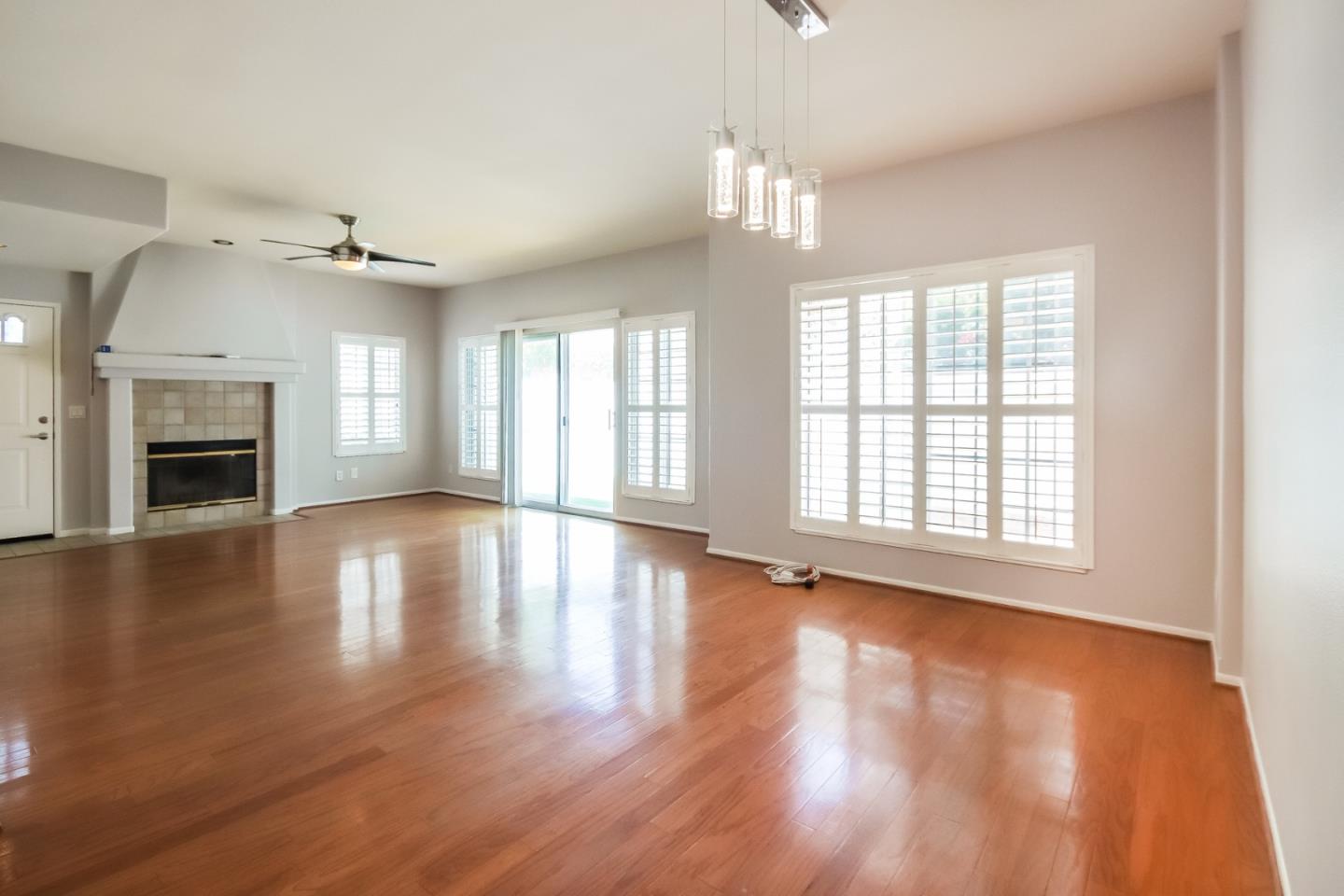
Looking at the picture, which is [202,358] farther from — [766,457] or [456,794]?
[456,794]

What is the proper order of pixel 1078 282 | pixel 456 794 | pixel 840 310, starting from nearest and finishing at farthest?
pixel 456 794
pixel 1078 282
pixel 840 310

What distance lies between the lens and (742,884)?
1.59 metres

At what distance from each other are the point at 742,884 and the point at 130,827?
1746 millimetres

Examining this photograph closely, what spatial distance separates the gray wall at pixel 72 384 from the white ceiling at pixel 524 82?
237cm

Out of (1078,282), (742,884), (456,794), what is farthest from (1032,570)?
(456,794)

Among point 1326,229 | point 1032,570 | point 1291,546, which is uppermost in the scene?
point 1326,229

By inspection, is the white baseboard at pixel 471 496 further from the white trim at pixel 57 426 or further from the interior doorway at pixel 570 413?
the white trim at pixel 57 426

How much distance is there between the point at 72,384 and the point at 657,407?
5503 millimetres

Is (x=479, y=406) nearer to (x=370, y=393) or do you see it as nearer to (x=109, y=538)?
(x=370, y=393)

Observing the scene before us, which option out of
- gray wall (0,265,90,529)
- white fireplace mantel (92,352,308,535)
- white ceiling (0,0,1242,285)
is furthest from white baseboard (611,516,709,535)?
gray wall (0,265,90,529)

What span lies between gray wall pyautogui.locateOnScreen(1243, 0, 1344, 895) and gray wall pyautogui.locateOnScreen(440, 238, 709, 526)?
4.13 m

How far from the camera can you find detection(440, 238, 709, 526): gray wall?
6.03 meters

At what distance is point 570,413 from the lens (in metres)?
7.42

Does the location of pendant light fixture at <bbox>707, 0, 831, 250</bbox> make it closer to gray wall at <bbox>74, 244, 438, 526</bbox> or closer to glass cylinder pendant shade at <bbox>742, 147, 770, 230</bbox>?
glass cylinder pendant shade at <bbox>742, 147, 770, 230</bbox>
